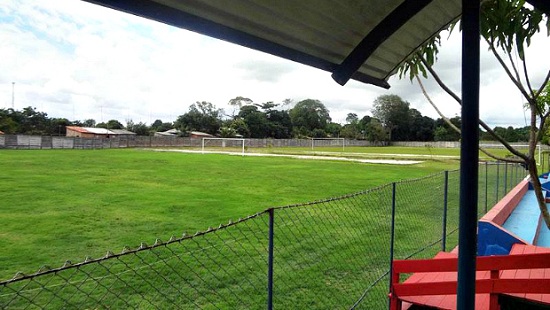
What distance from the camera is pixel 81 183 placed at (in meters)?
12.6

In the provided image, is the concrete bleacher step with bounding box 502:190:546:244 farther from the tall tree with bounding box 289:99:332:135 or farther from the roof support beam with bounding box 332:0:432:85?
the tall tree with bounding box 289:99:332:135

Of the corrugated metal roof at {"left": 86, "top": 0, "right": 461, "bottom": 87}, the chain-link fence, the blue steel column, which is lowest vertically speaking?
the chain-link fence

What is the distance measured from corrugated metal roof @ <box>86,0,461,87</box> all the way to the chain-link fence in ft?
3.44

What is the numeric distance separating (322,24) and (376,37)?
0.37 meters

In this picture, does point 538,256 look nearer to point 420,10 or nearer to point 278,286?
point 420,10

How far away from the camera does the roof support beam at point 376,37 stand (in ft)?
6.24

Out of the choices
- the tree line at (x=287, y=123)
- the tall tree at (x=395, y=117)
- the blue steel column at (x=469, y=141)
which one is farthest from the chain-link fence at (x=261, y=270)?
the tall tree at (x=395, y=117)

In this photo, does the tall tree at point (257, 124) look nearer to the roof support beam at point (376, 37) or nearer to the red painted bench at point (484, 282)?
the red painted bench at point (484, 282)

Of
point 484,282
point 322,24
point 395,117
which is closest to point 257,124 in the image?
point 395,117

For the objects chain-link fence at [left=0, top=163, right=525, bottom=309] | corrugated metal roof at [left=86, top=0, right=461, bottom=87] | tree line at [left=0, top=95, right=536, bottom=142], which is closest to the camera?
corrugated metal roof at [left=86, top=0, right=461, bottom=87]

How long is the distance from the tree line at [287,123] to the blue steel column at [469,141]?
69.1 metres

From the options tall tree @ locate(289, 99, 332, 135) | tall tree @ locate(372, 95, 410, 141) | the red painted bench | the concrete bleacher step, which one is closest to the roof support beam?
the red painted bench

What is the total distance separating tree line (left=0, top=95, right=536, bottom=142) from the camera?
70812 millimetres

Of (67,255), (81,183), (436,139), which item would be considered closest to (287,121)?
(436,139)
